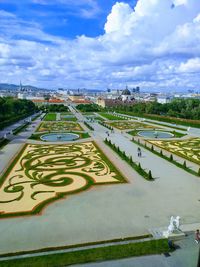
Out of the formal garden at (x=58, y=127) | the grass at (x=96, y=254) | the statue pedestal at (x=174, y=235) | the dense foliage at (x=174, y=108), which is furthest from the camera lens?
the dense foliage at (x=174, y=108)

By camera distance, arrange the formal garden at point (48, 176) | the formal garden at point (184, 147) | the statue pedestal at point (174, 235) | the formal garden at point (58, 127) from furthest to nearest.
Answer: the formal garden at point (58, 127) → the formal garden at point (184, 147) → the formal garden at point (48, 176) → the statue pedestal at point (174, 235)

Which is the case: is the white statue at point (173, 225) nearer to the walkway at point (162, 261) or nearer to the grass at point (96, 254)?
the grass at point (96, 254)

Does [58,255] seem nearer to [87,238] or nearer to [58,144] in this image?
[87,238]

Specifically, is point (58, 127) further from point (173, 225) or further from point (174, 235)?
point (174, 235)

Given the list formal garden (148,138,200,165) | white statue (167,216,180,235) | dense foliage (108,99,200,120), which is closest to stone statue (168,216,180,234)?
white statue (167,216,180,235)

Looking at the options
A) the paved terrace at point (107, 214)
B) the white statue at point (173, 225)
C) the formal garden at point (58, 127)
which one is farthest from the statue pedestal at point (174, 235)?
the formal garden at point (58, 127)

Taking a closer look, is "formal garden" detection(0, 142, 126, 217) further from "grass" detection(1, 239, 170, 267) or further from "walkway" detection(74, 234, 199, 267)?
"walkway" detection(74, 234, 199, 267)
